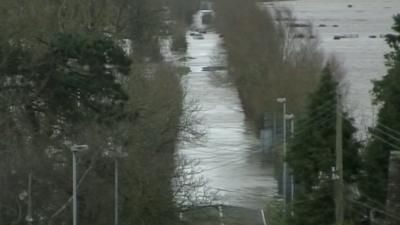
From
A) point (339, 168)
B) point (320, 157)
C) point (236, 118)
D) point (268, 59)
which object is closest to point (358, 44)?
point (236, 118)

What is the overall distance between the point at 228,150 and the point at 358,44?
27835 millimetres

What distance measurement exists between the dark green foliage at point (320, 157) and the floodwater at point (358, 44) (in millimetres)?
6625

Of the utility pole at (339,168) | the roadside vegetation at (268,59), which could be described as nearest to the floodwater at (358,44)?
the roadside vegetation at (268,59)

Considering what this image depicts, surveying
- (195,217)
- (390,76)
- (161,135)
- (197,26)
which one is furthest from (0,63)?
(197,26)

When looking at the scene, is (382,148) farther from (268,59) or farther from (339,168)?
(268,59)

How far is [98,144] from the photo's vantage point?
16.8 meters

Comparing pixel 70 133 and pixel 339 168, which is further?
pixel 70 133

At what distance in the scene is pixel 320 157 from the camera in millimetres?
13758

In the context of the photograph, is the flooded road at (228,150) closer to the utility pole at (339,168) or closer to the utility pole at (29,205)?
the utility pole at (29,205)

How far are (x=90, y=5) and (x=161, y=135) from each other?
624cm

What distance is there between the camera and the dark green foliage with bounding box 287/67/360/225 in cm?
1383

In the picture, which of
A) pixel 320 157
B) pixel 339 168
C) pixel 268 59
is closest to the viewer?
pixel 339 168

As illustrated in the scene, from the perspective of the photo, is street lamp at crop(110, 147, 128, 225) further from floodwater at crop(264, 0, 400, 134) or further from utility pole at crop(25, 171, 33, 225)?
floodwater at crop(264, 0, 400, 134)

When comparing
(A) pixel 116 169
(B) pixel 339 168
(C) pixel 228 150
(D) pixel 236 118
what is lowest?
(C) pixel 228 150
